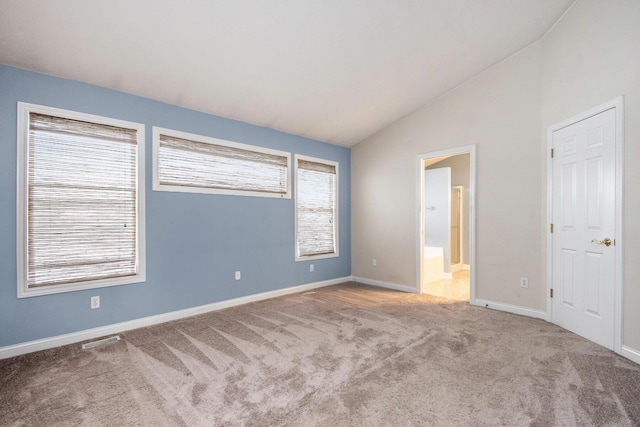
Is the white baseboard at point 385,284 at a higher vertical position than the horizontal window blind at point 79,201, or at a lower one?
lower

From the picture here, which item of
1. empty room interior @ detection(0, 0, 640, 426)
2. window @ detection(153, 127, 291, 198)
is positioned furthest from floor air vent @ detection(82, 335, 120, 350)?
window @ detection(153, 127, 291, 198)

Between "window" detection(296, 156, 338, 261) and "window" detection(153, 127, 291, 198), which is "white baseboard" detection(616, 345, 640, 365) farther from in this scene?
"window" detection(153, 127, 291, 198)

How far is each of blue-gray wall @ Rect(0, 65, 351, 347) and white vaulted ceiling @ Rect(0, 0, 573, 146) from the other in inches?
7.8

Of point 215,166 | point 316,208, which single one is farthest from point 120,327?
point 316,208

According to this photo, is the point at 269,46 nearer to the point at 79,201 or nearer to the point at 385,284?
the point at 79,201

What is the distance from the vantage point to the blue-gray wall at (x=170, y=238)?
271 cm

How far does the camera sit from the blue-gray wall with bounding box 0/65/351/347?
2.71 m

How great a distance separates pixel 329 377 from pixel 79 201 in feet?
9.76

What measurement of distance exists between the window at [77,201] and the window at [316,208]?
2.40 m

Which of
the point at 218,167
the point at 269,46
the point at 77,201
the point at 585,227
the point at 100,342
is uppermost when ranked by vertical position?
the point at 269,46

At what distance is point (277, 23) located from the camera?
9.12 ft

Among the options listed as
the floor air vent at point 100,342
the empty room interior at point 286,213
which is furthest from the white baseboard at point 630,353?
the floor air vent at point 100,342

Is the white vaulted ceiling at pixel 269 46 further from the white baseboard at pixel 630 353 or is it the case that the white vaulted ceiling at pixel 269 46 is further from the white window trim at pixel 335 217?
the white baseboard at pixel 630 353

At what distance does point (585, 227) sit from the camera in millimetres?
3051
